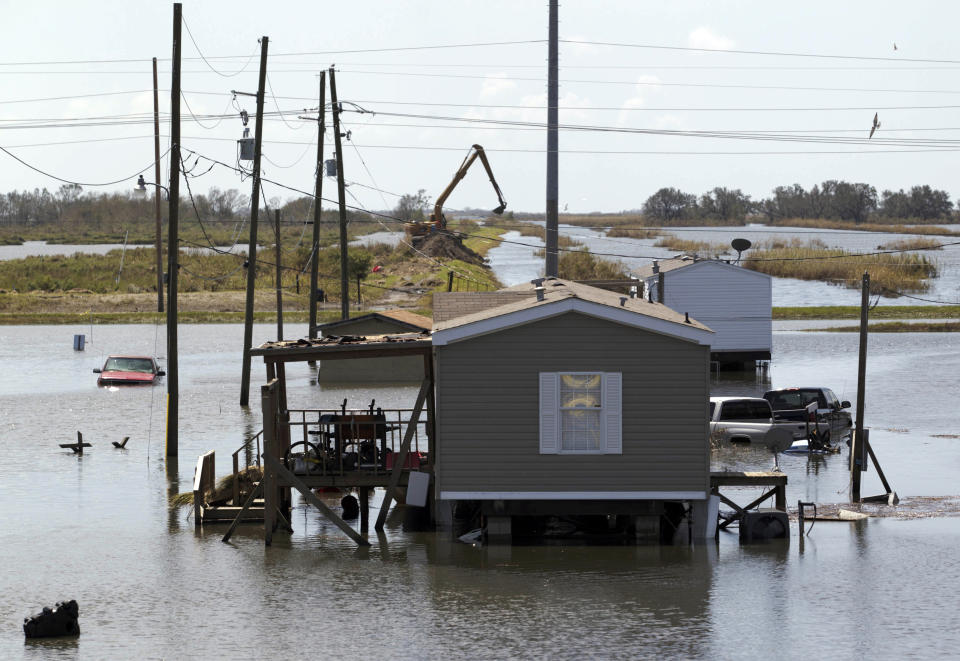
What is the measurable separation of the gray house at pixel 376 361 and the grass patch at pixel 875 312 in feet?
139

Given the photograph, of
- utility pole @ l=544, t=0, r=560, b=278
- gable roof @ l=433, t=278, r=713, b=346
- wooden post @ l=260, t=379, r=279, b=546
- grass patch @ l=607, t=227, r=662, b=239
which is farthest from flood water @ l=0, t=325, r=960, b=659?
grass patch @ l=607, t=227, r=662, b=239

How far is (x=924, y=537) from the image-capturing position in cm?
2419

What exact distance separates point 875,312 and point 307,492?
74.3 metres

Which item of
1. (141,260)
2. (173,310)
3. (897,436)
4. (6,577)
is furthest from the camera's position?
(141,260)

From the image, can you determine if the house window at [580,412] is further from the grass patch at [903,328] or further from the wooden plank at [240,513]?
the grass patch at [903,328]

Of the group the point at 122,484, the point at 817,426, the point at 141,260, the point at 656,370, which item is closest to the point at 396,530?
the point at 656,370

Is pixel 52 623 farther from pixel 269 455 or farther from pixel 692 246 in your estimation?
pixel 692 246

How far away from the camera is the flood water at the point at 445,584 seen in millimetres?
17547

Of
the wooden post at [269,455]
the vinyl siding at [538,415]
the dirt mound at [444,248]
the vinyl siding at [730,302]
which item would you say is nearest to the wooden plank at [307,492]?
the wooden post at [269,455]

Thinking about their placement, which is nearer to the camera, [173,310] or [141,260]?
[173,310]

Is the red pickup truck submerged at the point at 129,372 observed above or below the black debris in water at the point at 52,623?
above

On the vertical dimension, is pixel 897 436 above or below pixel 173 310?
below

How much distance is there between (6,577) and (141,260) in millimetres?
103264

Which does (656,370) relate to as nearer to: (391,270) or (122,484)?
(122,484)
